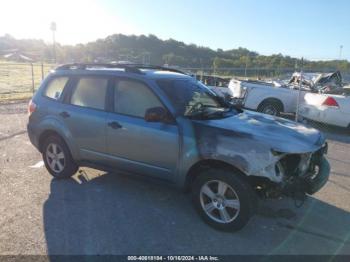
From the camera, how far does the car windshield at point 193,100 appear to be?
4.95 meters

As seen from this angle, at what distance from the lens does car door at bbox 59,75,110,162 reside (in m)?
5.47

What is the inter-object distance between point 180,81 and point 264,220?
2199 millimetres

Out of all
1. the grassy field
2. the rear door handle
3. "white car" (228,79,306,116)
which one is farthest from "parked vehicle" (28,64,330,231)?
the grassy field

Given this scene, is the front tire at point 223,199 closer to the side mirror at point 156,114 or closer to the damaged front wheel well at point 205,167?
the damaged front wheel well at point 205,167

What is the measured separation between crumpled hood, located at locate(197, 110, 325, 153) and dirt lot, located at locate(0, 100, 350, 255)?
1036 millimetres

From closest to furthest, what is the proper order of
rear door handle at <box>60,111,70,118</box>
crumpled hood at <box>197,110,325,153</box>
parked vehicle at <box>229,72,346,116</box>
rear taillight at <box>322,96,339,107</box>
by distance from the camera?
crumpled hood at <box>197,110,325,153</box> < rear door handle at <box>60,111,70,118</box> < rear taillight at <box>322,96,339,107</box> < parked vehicle at <box>229,72,346,116</box>

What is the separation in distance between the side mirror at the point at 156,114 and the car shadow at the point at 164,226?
1210 mm

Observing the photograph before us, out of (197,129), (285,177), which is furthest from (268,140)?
(197,129)

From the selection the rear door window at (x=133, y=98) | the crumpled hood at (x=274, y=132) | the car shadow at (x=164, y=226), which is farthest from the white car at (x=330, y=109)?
the rear door window at (x=133, y=98)

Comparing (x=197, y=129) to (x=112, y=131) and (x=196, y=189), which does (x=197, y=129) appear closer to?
(x=196, y=189)

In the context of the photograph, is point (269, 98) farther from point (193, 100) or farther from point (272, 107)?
point (193, 100)

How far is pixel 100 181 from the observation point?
6094mm

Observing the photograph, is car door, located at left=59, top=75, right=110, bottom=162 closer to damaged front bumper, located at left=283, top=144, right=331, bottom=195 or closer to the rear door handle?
the rear door handle

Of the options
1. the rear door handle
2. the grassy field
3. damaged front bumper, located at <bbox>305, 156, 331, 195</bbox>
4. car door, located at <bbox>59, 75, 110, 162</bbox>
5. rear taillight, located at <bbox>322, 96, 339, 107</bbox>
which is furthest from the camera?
the grassy field
